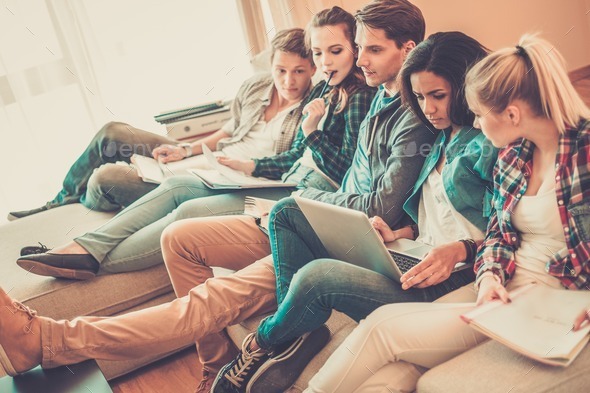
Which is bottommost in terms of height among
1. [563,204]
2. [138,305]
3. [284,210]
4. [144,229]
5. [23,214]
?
[138,305]

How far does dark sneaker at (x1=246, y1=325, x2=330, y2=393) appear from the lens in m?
1.38

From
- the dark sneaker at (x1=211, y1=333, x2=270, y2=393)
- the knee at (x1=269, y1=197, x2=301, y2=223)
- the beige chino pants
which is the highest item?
the knee at (x1=269, y1=197, x2=301, y2=223)

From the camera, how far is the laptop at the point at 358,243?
3.97 ft

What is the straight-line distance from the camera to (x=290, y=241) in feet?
5.14

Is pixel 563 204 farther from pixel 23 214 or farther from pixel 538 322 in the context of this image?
pixel 23 214

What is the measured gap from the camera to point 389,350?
3.58 ft

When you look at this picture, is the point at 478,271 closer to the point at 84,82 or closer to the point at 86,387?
the point at 86,387

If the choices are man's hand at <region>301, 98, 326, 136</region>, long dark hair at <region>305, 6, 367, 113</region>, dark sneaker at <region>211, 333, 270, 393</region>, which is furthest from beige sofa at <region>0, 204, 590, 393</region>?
long dark hair at <region>305, 6, 367, 113</region>

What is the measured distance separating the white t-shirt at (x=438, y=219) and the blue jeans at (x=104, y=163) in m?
1.25

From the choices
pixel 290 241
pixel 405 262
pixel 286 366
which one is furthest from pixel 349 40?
pixel 286 366

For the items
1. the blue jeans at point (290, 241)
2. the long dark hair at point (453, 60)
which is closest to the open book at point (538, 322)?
the long dark hair at point (453, 60)

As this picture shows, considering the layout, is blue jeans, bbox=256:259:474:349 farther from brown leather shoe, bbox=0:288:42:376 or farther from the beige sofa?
brown leather shoe, bbox=0:288:42:376

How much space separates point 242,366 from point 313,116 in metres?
0.87

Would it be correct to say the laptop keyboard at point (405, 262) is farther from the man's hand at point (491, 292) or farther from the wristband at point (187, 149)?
the wristband at point (187, 149)
